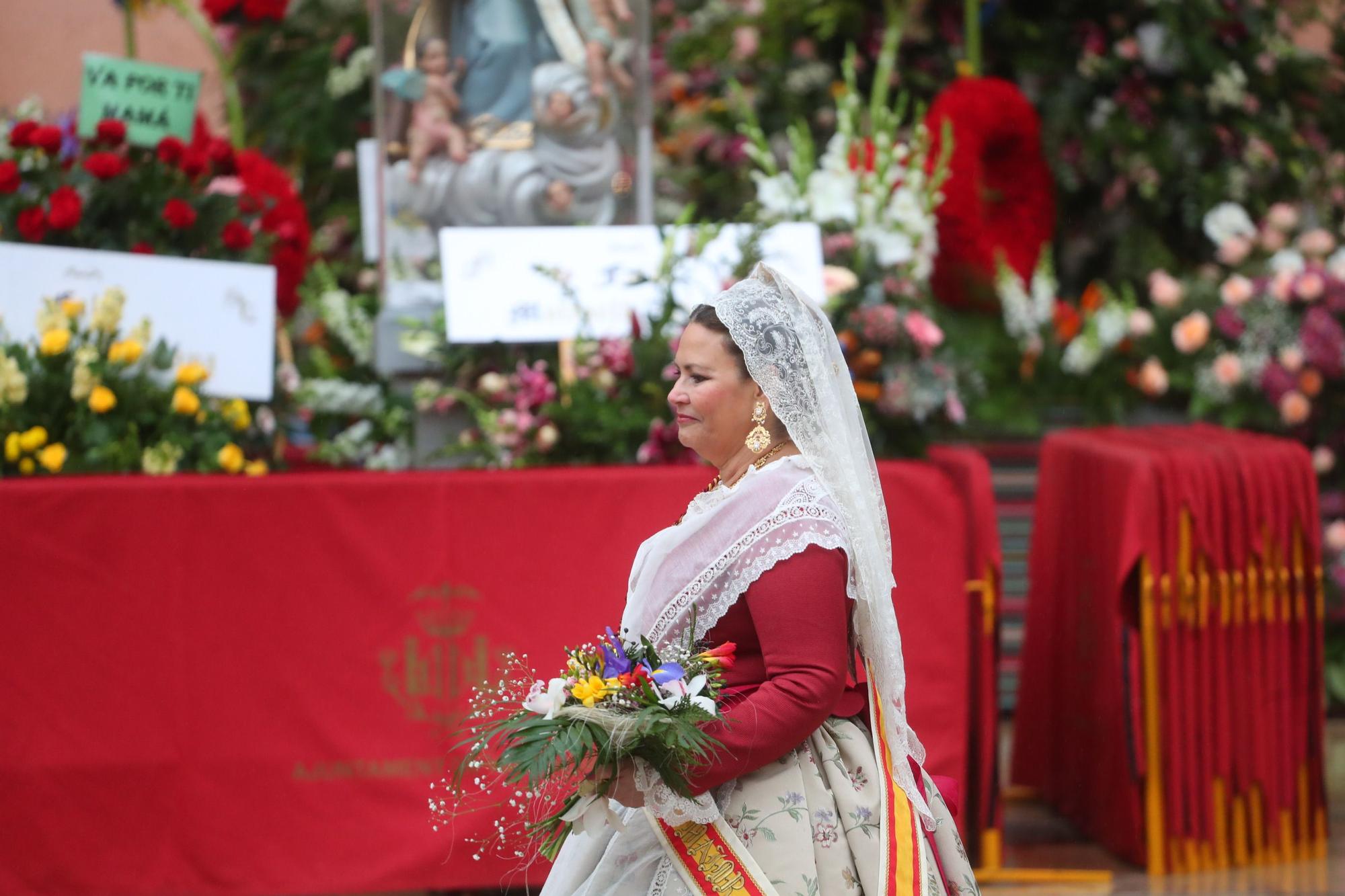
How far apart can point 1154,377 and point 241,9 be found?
3181 mm

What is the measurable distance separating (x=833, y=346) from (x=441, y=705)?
5.43 feet

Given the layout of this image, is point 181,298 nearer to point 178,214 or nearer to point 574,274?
point 178,214

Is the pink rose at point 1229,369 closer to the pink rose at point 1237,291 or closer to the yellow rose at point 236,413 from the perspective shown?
the pink rose at point 1237,291

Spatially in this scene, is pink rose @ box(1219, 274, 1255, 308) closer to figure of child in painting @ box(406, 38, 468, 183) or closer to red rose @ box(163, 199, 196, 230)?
figure of child in painting @ box(406, 38, 468, 183)

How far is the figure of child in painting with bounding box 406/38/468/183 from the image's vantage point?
14.5 feet

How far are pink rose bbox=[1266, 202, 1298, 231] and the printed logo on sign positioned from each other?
323cm

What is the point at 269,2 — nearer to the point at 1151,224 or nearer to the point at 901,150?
the point at 901,150

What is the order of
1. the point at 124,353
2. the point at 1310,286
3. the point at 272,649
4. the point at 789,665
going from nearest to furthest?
1. the point at 789,665
2. the point at 272,649
3. the point at 124,353
4. the point at 1310,286

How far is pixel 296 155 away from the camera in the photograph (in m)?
6.14

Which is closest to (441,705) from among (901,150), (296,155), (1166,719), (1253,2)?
(1166,719)

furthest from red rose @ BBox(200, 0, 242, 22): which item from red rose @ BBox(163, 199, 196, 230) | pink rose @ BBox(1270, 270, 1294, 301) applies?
pink rose @ BBox(1270, 270, 1294, 301)

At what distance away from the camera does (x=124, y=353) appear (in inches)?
142

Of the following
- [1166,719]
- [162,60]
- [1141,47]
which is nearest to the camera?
[1166,719]

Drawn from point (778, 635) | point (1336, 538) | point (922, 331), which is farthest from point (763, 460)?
point (1336, 538)
